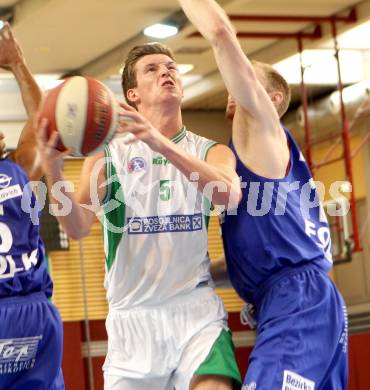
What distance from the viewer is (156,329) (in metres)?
4.97

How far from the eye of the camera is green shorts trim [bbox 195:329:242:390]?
472 cm

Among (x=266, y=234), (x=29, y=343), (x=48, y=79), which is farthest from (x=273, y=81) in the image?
(x=48, y=79)

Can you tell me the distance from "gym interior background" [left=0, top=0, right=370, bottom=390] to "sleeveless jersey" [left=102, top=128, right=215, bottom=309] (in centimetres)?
396

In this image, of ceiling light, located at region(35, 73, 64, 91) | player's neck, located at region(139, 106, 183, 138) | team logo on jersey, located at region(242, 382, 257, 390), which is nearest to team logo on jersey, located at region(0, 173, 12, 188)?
player's neck, located at region(139, 106, 183, 138)

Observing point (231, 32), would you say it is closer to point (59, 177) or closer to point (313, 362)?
point (59, 177)

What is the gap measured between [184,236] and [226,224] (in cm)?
21

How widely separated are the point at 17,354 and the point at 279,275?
1333 millimetres

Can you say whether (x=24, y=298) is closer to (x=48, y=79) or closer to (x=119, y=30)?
(x=119, y=30)

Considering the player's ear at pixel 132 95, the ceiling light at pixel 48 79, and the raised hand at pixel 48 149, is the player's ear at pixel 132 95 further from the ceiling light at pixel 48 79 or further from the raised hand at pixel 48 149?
the ceiling light at pixel 48 79

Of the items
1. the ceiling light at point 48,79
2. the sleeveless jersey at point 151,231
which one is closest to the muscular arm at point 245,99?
the sleeveless jersey at point 151,231

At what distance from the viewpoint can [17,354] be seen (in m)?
5.11

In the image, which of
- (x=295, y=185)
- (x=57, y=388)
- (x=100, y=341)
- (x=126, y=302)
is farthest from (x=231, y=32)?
(x=100, y=341)

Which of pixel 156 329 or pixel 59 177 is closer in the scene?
pixel 59 177

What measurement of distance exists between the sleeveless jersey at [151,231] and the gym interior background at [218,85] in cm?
396
